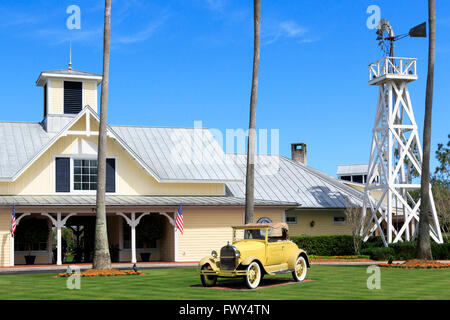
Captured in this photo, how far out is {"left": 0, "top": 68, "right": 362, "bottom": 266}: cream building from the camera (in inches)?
1364

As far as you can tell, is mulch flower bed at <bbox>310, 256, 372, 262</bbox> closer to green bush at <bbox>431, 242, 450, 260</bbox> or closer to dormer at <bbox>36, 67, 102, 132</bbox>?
green bush at <bbox>431, 242, 450, 260</bbox>

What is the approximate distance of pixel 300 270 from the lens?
21062 millimetres

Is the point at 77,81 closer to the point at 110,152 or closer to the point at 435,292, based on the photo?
the point at 110,152

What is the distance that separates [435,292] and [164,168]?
910 inches

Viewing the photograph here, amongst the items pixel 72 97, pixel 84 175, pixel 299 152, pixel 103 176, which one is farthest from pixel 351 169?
pixel 103 176

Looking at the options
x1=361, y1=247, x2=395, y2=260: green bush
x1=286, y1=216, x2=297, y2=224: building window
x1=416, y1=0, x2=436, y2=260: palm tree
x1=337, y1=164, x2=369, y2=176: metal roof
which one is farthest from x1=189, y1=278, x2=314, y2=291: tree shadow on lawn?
x1=337, y1=164, x2=369, y2=176: metal roof

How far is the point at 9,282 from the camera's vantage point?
72.9 ft

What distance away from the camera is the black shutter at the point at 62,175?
35.7 m

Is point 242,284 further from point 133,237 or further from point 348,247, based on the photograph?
point 348,247

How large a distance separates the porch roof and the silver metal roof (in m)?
1.82

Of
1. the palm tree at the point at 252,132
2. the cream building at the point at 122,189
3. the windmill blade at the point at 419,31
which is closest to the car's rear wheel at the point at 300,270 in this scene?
the palm tree at the point at 252,132
